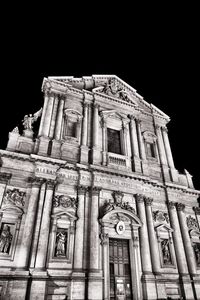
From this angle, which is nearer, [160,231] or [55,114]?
[160,231]

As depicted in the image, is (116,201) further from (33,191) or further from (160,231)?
(33,191)

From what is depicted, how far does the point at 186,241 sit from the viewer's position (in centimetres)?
1283

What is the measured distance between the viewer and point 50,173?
1162 cm

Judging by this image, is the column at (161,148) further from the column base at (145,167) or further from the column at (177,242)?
the column at (177,242)

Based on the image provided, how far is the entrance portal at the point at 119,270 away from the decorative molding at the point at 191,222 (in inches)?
185

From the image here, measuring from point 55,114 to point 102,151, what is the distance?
405 centimetres

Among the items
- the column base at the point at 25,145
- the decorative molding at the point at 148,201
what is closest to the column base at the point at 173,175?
the decorative molding at the point at 148,201

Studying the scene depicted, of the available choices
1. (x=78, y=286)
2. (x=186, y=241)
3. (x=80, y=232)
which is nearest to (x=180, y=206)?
(x=186, y=241)

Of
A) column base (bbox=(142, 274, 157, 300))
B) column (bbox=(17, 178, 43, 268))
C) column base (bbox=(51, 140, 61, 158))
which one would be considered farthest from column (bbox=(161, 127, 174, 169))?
column (bbox=(17, 178, 43, 268))

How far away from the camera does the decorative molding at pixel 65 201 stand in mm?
11138

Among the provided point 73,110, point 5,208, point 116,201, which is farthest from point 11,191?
point 73,110

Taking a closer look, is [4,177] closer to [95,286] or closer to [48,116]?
[48,116]

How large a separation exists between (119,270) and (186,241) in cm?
461

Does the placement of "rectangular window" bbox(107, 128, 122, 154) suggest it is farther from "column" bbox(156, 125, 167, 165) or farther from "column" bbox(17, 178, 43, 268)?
"column" bbox(17, 178, 43, 268)
